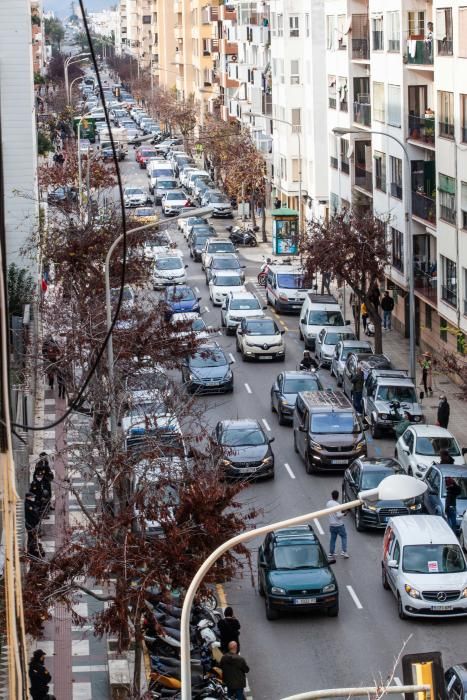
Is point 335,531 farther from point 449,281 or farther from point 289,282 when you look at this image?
point 289,282

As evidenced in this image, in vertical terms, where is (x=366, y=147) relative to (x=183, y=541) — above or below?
above

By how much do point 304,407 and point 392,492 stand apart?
24.5m

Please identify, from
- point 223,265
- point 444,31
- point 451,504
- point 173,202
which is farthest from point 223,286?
point 451,504

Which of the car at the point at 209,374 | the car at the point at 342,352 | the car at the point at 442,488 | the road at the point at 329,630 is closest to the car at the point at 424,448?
the car at the point at 442,488

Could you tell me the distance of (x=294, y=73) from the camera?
78812 mm

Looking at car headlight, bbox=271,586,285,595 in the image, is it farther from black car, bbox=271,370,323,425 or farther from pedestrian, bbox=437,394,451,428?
black car, bbox=271,370,323,425

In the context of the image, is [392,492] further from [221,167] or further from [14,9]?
[221,167]

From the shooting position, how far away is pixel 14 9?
177 feet

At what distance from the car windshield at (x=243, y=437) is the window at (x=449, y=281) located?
10.8 m

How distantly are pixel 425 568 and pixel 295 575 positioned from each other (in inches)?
87.1

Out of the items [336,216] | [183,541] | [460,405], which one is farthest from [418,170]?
[183,541]

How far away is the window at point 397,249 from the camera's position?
52.2 m

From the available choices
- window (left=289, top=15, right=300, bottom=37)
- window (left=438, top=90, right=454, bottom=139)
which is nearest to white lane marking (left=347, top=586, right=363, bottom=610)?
window (left=438, top=90, right=454, bottom=139)

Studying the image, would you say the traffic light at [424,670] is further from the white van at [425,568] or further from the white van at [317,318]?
the white van at [317,318]
